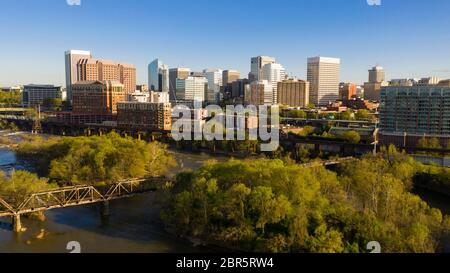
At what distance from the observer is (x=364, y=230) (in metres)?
9.52

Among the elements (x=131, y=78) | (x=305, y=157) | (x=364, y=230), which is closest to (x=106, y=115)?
(x=305, y=157)

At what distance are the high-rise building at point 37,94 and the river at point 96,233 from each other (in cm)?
5916

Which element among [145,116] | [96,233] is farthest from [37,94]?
[96,233]

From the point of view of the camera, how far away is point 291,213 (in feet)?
33.3

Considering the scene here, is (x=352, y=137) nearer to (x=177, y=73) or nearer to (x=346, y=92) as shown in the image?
(x=346, y=92)

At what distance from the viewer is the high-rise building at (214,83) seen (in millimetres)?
76562

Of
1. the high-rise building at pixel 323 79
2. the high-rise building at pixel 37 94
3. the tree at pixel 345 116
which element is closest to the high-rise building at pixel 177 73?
the high-rise building at pixel 37 94

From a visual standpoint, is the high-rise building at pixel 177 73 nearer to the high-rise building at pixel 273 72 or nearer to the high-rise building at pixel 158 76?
the high-rise building at pixel 158 76

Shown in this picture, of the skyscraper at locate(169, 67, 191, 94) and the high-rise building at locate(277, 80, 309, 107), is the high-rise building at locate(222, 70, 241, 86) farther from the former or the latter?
the high-rise building at locate(277, 80, 309, 107)

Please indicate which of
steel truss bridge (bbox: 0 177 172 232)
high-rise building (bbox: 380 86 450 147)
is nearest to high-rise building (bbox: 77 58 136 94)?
high-rise building (bbox: 380 86 450 147)

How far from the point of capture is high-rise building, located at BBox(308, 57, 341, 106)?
73.5 metres

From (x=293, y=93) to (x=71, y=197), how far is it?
52.9 meters
